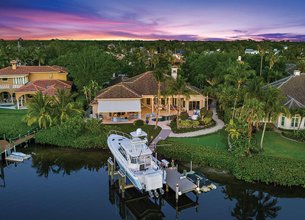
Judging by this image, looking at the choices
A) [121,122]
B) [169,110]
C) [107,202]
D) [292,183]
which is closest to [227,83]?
[169,110]

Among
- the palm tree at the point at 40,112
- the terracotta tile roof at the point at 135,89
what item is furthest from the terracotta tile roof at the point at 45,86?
the palm tree at the point at 40,112

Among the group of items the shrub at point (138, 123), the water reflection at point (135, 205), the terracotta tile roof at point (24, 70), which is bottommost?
the water reflection at point (135, 205)

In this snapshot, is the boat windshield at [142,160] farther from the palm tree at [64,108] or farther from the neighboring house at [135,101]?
the neighboring house at [135,101]

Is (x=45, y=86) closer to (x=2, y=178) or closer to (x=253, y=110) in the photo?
(x=2, y=178)

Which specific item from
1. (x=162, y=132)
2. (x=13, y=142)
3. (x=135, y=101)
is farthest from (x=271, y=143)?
(x=13, y=142)

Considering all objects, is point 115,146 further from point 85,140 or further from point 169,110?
point 169,110

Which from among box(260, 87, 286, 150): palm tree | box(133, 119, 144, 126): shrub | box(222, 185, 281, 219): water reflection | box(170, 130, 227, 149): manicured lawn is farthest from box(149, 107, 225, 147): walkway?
box(222, 185, 281, 219): water reflection
